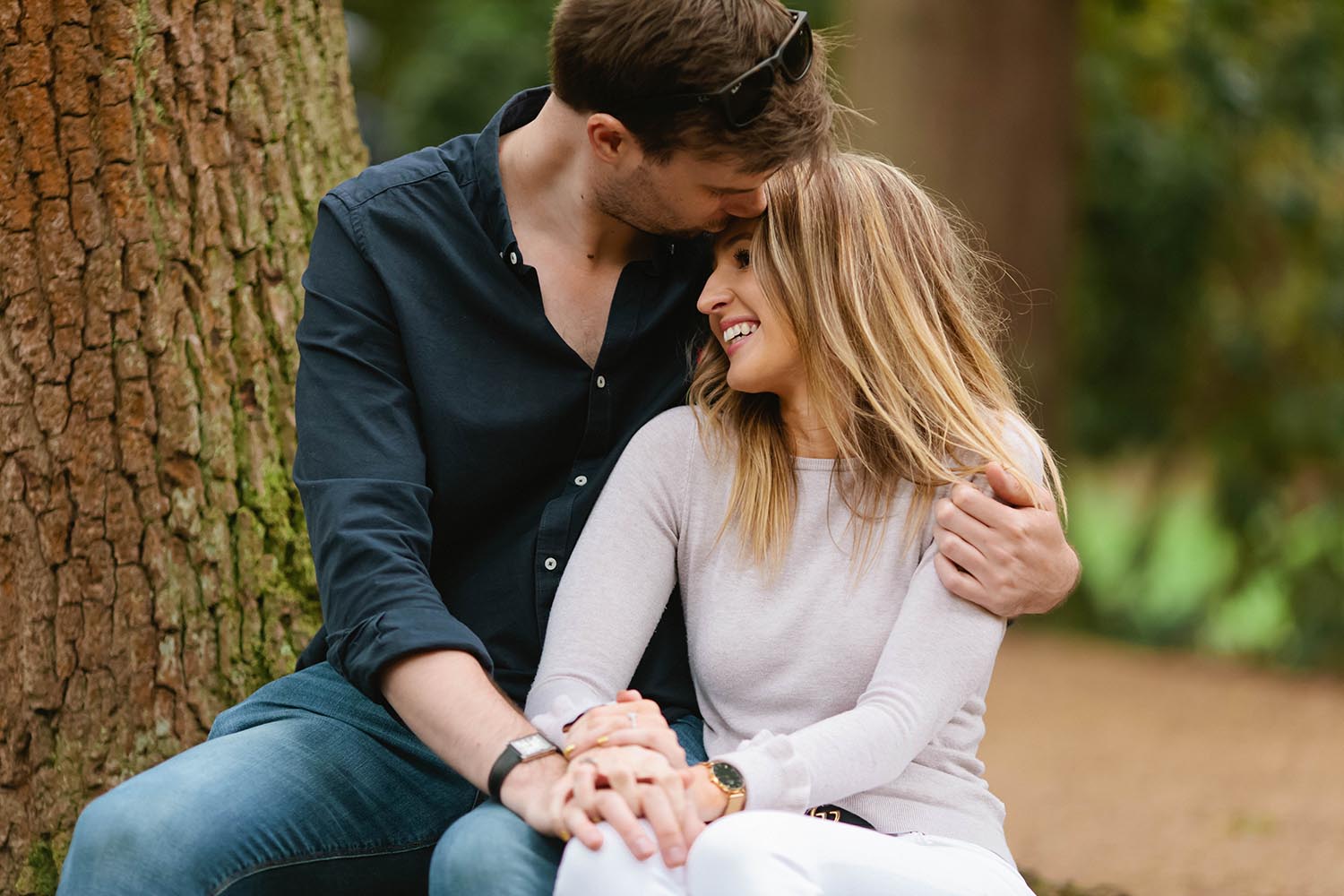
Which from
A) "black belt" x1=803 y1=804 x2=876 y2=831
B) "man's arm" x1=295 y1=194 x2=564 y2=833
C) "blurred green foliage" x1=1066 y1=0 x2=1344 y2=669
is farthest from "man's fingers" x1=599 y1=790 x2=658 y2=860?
"blurred green foliage" x1=1066 y1=0 x2=1344 y2=669

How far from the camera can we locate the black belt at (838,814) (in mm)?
2404

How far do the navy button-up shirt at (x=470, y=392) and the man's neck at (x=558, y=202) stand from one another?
58mm

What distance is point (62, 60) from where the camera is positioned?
297 centimetres

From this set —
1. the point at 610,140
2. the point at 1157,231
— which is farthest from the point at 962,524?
the point at 1157,231

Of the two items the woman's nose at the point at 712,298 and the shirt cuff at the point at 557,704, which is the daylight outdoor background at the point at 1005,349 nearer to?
the shirt cuff at the point at 557,704

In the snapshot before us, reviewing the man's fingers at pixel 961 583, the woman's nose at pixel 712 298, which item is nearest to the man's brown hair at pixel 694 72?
the woman's nose at pixel 712 298

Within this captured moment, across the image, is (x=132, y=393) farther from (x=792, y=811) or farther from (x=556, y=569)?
(x=792, y=811)

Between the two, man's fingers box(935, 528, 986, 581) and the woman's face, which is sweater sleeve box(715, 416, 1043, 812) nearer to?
man's fingers box(935, 528, 986, 581)

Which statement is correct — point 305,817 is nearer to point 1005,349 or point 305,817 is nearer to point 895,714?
point 895,714

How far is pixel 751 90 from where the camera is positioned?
2.60 m

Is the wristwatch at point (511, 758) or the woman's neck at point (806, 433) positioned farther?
the woman's neck at point (806, 433)

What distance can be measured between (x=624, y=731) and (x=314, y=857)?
555 millimetres

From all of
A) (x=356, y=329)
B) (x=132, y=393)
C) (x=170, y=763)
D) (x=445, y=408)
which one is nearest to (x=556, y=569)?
(x=445, y=408)

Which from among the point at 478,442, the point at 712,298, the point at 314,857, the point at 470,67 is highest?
the point at 470,67
